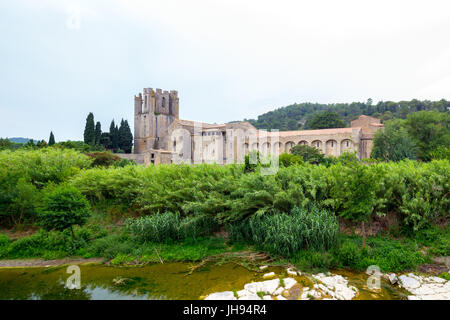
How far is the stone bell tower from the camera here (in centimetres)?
4897

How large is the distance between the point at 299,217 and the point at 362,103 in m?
79.1

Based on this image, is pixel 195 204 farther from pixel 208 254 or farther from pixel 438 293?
pixel 438 293

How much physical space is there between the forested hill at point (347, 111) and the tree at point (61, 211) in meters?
55.0

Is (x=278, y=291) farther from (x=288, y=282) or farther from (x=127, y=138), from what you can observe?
(x=127, y=138)

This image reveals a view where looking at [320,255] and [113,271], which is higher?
[320,255]

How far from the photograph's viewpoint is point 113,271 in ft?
21.4

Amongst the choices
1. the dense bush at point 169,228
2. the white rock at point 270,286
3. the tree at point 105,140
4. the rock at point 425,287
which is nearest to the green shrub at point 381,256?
the rock at point 425,287

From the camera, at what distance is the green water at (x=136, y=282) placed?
5254mm

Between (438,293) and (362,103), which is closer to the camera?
(438,293)

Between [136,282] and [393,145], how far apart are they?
83.8ft

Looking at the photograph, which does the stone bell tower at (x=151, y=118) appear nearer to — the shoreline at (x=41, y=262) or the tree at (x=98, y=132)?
the tree at (x=98, y=132)

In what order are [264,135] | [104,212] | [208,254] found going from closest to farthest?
[208,254]
[104,212]
[264,135]

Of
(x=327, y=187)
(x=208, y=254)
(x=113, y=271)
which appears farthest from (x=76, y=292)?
(x=327, y=187)

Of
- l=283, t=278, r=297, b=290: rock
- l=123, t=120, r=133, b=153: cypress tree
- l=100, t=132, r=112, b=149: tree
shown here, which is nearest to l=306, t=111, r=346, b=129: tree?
l=123, t=120, r=133, b=153: cypress tree
